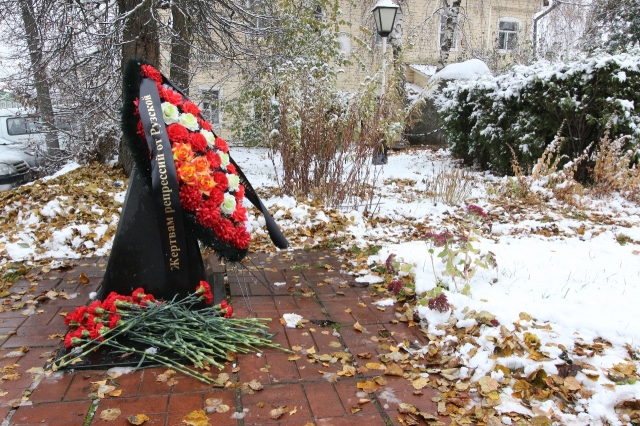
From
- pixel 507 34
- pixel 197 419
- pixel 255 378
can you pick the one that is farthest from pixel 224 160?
pixel 507 34

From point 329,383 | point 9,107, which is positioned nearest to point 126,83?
point 329,383

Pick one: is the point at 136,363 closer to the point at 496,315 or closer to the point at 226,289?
the point at 226,289

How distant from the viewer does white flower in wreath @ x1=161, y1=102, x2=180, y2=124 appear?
278cm

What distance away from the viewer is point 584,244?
4.49 metres

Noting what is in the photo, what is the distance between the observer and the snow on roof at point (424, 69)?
712 inches

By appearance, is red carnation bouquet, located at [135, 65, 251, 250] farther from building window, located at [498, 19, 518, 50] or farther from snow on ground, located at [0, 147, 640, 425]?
building window, located at [498, 19, 518, 50]

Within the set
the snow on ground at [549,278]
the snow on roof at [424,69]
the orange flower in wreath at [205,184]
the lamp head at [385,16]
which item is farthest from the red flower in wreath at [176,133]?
the snow on roof at [424,69]

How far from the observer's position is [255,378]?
7.95 ft

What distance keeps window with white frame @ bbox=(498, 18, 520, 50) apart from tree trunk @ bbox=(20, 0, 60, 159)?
17.2 metres

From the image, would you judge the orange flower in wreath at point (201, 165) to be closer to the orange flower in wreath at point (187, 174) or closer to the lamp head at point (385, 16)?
the orange flower in wreath at point (187, 174)

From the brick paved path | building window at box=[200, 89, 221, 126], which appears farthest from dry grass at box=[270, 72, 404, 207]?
building window at box=[200, 89, 221, 126]

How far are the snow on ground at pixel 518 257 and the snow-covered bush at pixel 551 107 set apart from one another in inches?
52.3

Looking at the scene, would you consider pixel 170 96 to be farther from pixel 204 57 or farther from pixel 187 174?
pixel 204 57

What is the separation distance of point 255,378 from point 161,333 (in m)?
0.63
